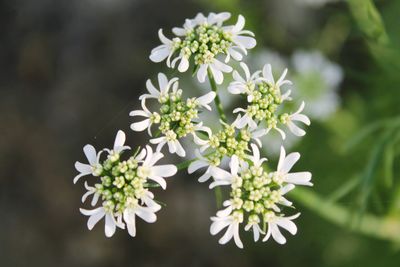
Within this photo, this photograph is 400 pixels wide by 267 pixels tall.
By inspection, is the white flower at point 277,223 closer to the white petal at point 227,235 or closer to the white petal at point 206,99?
the white petal at point 227,235

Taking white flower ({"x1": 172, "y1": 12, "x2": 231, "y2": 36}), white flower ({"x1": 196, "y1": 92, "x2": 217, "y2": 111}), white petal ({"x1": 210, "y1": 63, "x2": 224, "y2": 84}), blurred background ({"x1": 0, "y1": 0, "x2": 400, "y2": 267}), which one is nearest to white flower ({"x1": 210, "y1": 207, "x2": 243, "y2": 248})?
white flower ({"x1": 196, "y1": 92, "x2": 217, "y2": 111})

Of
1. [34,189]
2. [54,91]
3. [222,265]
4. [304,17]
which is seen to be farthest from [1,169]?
[304,17]

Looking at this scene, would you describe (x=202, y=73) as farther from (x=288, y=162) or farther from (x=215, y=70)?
(x=288, y=162)

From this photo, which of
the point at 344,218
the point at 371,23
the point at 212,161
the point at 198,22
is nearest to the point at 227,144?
the point at 212,161

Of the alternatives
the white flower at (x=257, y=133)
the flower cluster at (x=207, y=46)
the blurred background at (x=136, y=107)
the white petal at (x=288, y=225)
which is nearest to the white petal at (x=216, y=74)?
the flower cluster at (x=207, y=46)

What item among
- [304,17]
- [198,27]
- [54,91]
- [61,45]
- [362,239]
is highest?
[304,17]

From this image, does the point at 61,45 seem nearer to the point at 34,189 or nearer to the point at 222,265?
the point at 34,189

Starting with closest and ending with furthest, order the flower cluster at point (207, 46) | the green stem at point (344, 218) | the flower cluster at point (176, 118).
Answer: the flower cluster at point (176, 118), the flower cluster at point (207, 46), the green stem at point (344, 218)

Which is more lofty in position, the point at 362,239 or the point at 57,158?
the point at 57,158
